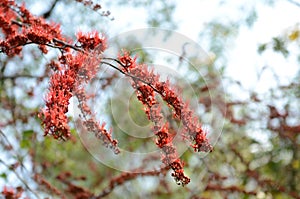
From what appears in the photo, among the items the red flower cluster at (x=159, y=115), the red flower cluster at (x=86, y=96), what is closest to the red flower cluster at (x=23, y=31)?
the red flower cluster at (x=86, y=96)

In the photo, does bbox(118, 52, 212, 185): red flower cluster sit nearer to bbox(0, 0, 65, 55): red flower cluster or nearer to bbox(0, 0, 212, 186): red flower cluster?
bbox(0, 0, 212, 186): red flower cluster

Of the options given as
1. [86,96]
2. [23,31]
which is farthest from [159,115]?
[23,31]

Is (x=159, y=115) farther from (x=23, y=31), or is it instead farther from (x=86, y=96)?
(x=23, y=31)

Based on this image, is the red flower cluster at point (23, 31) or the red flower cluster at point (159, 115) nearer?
the red flower cluster at point (159, 115)

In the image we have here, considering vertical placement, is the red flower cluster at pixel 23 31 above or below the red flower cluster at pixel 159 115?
above

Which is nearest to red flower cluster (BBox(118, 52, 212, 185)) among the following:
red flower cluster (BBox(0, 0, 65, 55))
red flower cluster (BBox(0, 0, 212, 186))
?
red flower cluster (BBox(0, 0, 212, 186))

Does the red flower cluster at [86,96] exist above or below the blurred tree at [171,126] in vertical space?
below

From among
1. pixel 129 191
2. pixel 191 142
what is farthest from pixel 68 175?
pixel 129 191

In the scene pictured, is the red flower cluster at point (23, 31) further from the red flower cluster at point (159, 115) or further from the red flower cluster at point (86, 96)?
the red flower cluster at point (159, 115)

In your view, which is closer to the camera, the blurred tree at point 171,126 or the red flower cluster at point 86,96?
the red flower cluster at point 86,96

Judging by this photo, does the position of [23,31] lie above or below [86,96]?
above

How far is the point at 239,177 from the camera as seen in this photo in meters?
4.88

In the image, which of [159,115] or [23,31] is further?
[23,31]

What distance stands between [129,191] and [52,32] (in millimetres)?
4878
